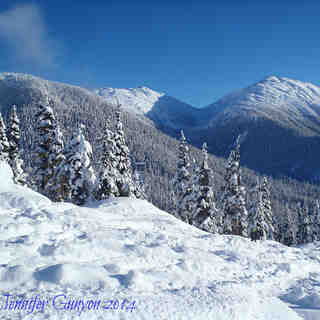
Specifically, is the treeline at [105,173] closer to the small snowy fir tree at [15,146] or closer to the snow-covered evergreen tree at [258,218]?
the small snowy fir tree at [15,146]

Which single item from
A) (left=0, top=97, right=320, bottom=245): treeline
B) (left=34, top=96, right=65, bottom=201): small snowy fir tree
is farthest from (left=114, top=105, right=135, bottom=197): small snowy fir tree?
(left=34, top=96, right=65, bottom=201): small snowy fir tree

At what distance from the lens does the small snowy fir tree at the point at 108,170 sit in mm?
28203

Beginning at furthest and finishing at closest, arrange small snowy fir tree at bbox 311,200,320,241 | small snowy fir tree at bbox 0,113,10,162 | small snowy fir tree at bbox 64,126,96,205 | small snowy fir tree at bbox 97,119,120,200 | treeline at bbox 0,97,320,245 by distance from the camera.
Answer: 1. small snowy fir tree at bbox 311,200,320,241
2. small snowy fir tree at bbox 0,113,10,162
3. small snowy fir tree at bbox 97,119,120,200
4. treeline at bbox 0,97,320,245
5. small snowy fir tree at bbox 64,126,96,205

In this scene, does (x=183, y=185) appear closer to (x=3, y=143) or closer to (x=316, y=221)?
(x=3, y=143)

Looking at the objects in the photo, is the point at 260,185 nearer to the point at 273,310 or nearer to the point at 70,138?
the point at 70,138

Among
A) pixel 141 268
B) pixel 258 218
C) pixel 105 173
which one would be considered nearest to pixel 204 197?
pixel 105 173

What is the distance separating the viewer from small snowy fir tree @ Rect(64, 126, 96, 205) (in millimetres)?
26734

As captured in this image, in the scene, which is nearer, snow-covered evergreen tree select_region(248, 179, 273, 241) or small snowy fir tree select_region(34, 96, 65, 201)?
small snowy fir tree select_region(34, 96, 65, 201)

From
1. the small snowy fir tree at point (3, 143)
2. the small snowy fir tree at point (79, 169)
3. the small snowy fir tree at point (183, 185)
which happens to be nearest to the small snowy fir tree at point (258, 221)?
the small snowy fir tree at point (183, 185)

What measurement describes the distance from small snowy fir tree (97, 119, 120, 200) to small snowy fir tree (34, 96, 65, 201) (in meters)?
3.74

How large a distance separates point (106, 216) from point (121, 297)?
9.20m

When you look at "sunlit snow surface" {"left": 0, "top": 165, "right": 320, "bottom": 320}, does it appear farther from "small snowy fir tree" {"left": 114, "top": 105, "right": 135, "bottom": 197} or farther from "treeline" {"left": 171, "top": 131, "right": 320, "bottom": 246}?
"treeline" {"left": 171, "top": 131, "right": 320, "bottom": 246}

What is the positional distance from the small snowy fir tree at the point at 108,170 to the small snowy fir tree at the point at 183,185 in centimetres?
773

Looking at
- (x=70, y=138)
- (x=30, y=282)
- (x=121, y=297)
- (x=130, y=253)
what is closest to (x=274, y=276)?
(x=130, y=253)
